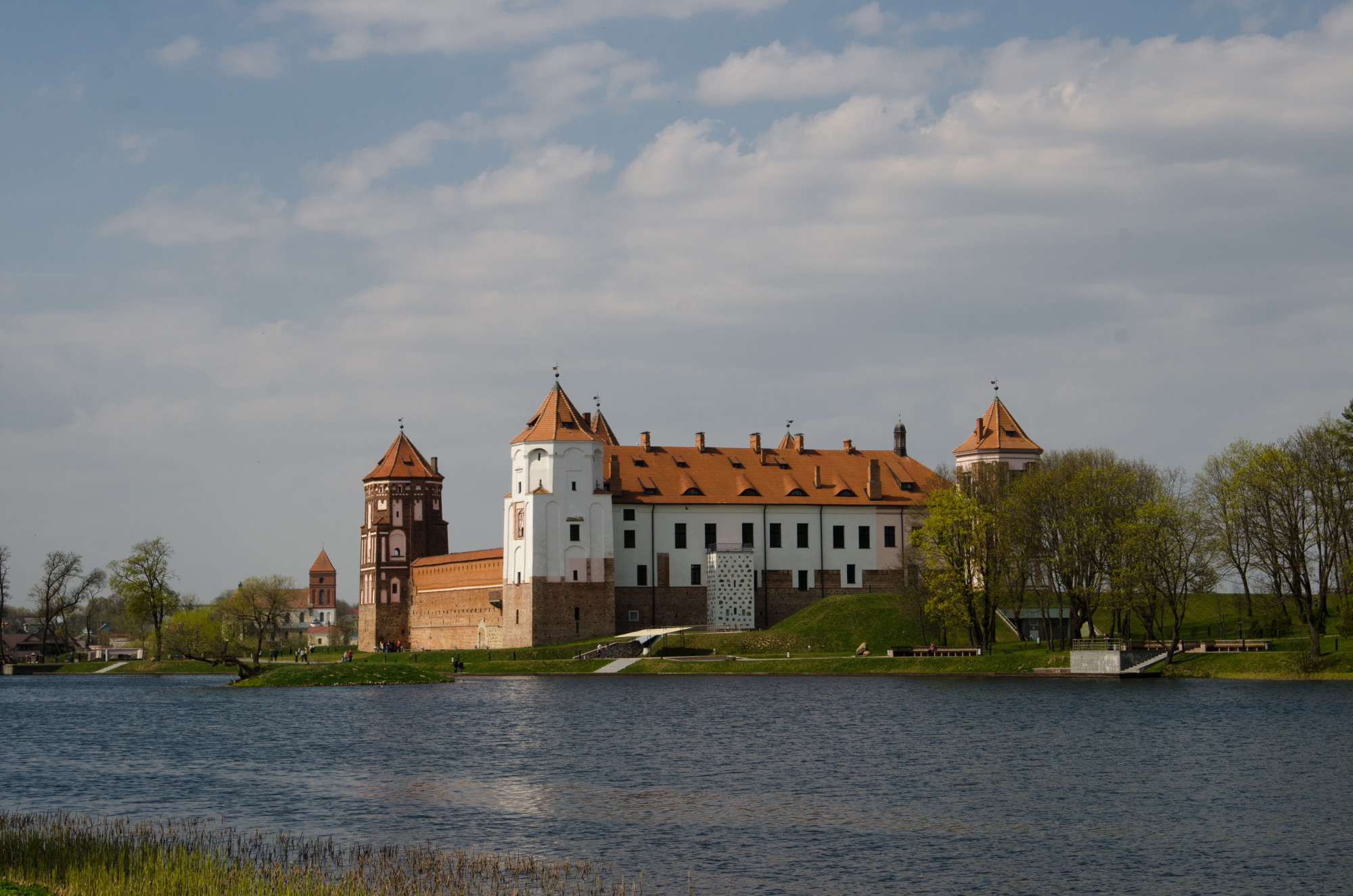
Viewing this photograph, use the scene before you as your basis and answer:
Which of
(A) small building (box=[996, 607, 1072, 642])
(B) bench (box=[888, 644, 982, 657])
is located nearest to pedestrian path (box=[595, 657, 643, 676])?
(B) bench (box=[888, 644, 982, 657])

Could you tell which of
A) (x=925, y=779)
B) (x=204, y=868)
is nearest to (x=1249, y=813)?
(x=925, y=779)

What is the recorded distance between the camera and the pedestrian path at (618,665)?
64938 mm

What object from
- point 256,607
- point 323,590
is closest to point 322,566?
point 323,590

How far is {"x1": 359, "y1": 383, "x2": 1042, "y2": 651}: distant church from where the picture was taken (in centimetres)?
7625

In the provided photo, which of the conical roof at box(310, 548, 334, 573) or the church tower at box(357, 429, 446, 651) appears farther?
the conical roof at box(310, 548, 334, 573)

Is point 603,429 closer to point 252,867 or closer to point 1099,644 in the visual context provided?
point 1099,644

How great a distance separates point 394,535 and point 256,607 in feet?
39.5

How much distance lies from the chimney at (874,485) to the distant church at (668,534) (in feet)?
0.38

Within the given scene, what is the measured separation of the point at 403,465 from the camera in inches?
3723

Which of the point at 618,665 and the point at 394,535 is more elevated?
the point at 394,535

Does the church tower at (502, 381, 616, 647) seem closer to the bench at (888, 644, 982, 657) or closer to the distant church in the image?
the distant church

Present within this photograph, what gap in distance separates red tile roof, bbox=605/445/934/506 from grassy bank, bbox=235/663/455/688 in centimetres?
2087

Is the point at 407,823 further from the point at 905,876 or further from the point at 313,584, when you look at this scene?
the point at 313,584

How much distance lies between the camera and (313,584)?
589ft
